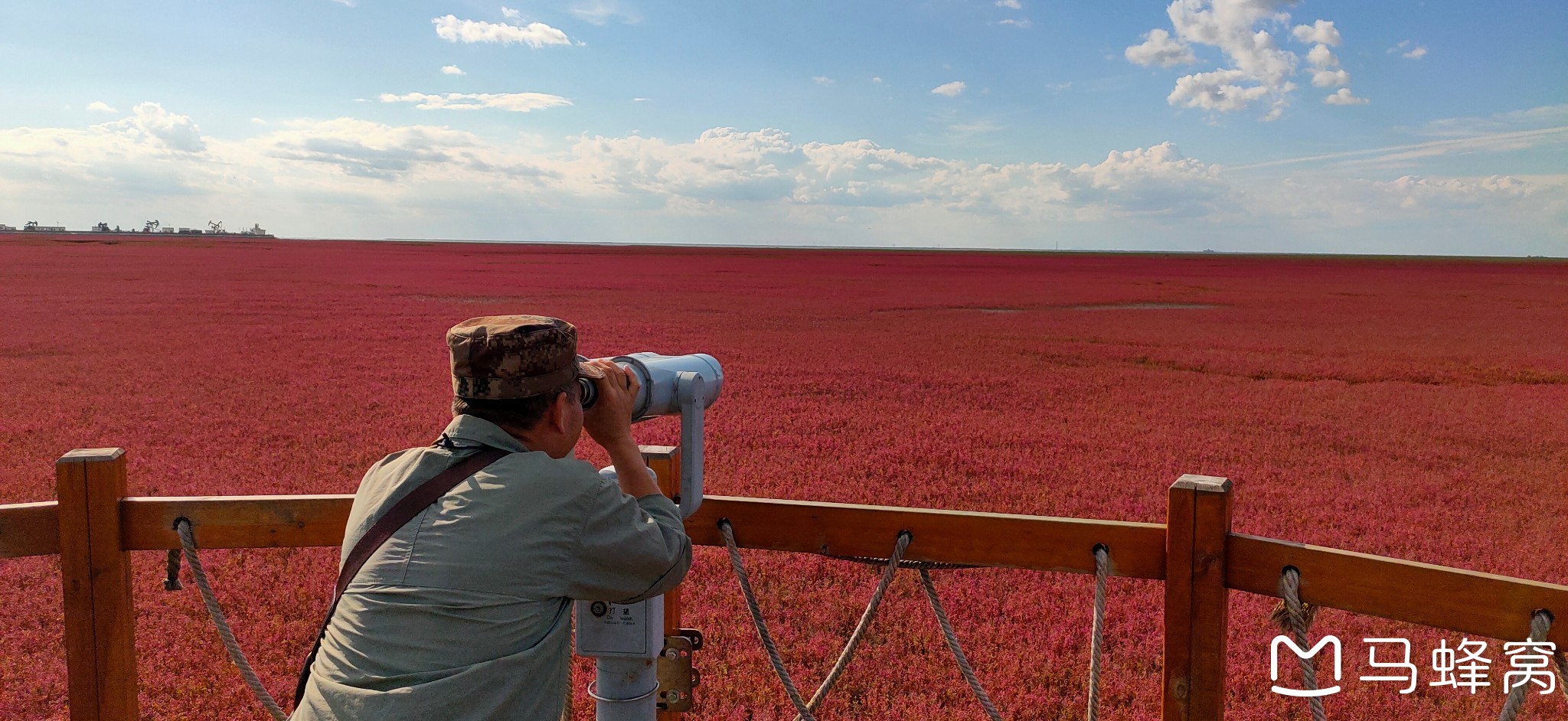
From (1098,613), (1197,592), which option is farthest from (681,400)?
(1197,592)

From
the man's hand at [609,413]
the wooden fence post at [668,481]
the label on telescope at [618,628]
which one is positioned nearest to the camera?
the man's hand at [609,413]

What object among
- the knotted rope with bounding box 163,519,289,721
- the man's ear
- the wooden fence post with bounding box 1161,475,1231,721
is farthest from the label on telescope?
the wooden fence post with bounding box 1161,475,1231,721

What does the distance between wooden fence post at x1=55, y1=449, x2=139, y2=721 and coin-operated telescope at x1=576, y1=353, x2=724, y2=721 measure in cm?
124

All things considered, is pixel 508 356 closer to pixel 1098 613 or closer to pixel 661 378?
pixel 661 378

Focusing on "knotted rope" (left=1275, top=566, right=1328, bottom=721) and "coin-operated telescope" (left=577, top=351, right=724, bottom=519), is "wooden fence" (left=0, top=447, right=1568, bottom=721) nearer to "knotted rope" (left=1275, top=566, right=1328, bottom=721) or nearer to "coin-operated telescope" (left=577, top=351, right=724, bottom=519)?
"knotted rope" (left=1275, top=566, right=1328, bottom=721)

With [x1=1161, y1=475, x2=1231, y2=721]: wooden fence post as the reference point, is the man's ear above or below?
above

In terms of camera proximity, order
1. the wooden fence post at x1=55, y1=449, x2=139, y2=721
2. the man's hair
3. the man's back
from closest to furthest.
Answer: the man's back, the man's hair, the wooden fence post at x1=55, y1=449, x2=139, y2=721

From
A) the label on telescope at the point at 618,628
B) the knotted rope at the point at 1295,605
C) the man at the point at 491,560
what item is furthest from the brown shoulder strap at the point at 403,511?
the knotted rope at the point at 1295,605

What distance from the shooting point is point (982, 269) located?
6781 cm

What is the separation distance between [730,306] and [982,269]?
38.5 m

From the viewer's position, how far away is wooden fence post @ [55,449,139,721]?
8.35ft

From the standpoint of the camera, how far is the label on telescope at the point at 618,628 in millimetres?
2377

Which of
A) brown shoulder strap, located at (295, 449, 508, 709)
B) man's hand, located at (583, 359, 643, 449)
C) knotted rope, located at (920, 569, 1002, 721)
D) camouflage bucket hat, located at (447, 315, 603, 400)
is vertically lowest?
knotted rope, located at (920, 569, 1002, 721)

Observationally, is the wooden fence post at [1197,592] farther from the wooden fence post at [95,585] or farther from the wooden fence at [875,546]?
the wooden fence post at [95,585]
